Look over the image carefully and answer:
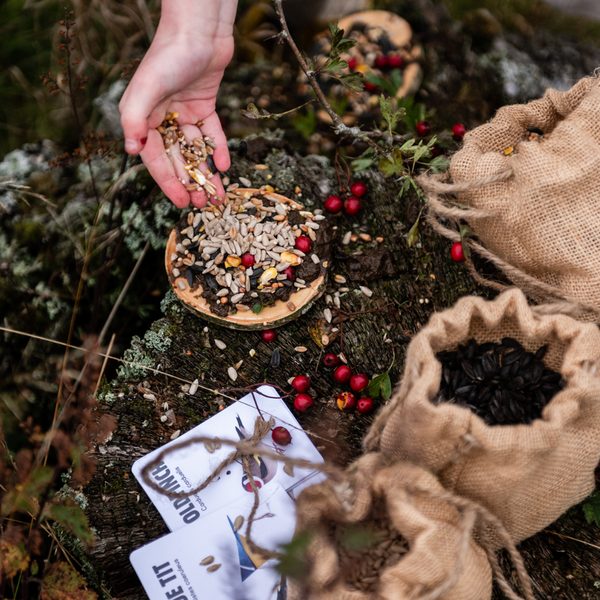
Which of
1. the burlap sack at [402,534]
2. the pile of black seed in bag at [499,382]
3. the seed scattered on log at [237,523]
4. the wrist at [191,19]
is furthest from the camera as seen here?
the wrist at [191,19]

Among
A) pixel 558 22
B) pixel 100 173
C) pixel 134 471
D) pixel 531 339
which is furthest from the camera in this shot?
pixel 558 22

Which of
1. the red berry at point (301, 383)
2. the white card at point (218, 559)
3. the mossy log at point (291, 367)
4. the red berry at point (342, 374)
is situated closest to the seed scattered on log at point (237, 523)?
the white card at point (218, 559)

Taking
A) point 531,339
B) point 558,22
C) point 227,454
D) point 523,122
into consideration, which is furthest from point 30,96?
point 558,22

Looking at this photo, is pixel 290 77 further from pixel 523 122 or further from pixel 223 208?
pixel 523 122

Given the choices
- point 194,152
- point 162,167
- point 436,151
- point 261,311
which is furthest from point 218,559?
point 436,151

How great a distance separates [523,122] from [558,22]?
2730 mm

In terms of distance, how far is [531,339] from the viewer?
2.03 meters

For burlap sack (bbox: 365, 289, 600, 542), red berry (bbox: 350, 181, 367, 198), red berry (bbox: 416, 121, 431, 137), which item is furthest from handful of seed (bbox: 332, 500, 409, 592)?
red berry (bbox: 416, 121, 431, 137)

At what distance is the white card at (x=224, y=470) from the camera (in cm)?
222

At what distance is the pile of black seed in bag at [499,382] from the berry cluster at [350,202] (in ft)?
3.21

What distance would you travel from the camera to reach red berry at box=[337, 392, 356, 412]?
234cm

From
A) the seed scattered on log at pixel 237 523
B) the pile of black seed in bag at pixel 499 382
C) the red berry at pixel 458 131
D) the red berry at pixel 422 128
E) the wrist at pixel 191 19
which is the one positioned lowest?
the seed scattered on log at pixel 237 523

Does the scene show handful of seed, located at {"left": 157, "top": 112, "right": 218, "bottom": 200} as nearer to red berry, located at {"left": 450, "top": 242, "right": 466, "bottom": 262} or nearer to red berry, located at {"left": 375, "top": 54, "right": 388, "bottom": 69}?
red berry, located at {"left": 450, "top": 242, "right": 466, "bottom": 262}

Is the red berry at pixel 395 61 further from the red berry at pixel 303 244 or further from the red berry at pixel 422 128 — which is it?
the red berry at pixel 303 244
